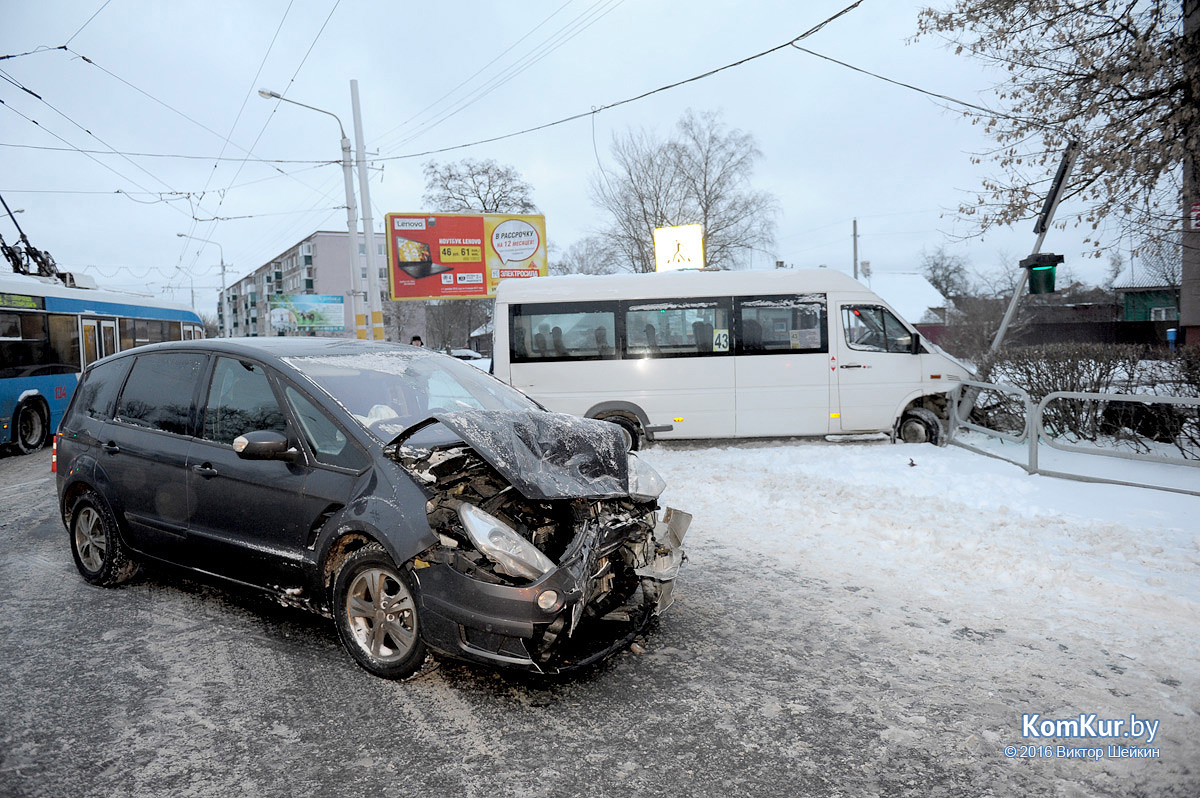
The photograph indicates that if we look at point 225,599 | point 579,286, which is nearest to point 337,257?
point 579,286

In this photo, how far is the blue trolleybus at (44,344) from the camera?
1255 cm

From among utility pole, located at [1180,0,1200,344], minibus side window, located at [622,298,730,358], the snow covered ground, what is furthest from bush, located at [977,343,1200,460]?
minibus side window, located at [622,298,730,358]

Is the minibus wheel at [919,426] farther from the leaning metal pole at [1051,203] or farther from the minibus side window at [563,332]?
the minibus side window at [563,332]

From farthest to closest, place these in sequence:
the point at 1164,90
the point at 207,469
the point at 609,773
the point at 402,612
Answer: the point at 1164,90 → the point at 207,469 → the point at 402,612 → the point at 609,773

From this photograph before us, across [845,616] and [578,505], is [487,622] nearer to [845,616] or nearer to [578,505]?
[578,505]

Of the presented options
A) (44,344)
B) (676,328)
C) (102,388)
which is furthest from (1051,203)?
(44,344)

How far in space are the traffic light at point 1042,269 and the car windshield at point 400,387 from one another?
8.18 meters

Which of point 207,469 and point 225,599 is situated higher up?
point 207,469

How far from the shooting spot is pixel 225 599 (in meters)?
4.91

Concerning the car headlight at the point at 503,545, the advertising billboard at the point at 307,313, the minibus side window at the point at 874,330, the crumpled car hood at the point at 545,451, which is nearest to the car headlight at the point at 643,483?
the crumpled car hood at the point at 545,451

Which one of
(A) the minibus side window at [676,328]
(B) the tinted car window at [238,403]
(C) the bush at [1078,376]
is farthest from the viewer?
(A) the minibus side window at [676,328]

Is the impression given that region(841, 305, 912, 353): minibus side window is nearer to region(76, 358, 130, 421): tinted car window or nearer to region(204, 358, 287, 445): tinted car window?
region(204, 358, 287, 445): tinted car window

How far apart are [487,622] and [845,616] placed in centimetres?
234

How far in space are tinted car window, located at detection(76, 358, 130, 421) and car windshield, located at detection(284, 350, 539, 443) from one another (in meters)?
1.83
